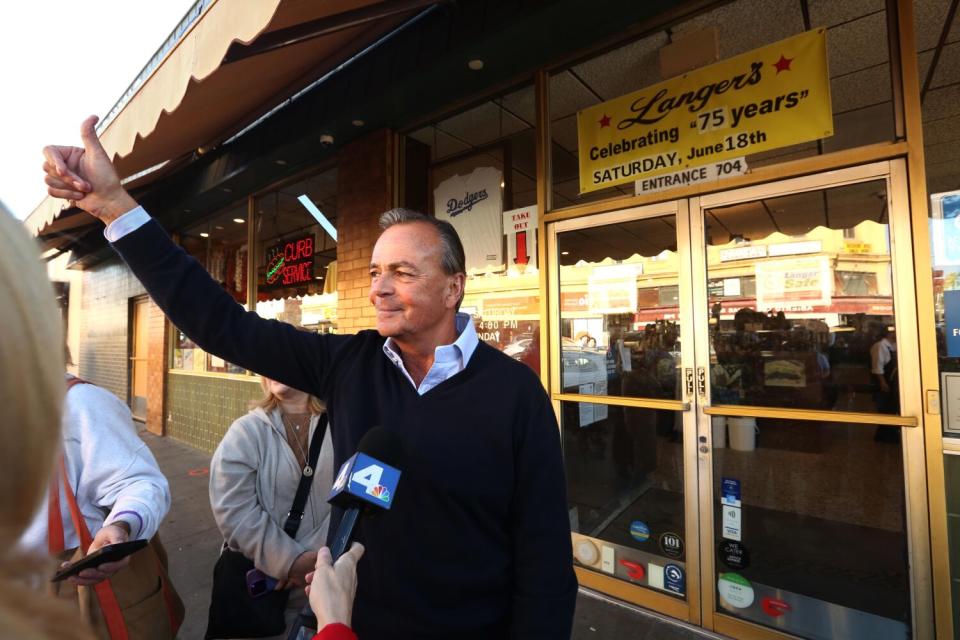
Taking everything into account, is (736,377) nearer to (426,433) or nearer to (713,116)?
(713,116)

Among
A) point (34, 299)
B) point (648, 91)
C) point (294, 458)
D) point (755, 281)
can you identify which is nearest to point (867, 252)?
point (755, 281)

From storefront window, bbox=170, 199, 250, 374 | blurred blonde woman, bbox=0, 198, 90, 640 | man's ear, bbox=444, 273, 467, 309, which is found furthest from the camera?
storefront window, bbox=170, 199, 250, 374

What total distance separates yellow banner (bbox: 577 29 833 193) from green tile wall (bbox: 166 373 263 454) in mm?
5198

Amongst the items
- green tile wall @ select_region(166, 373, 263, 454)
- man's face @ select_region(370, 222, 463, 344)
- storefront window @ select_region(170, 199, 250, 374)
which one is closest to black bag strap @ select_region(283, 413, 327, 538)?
man's face @ select_region(370, 222, 463, 344)

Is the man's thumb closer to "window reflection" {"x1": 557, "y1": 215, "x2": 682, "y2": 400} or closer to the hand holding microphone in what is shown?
the hand holding microphone

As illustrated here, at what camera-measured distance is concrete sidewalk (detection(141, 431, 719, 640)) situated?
290 cm

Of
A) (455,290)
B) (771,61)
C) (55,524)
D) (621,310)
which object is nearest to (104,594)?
(55,524)

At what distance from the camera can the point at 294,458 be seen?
2.10 meters

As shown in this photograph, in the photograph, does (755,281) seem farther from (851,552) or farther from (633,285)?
(851,552)

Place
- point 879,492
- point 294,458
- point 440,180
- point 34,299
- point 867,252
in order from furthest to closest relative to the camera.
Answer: point 879,492, point 440,180, point 867,252, point 294,458, point 34,299

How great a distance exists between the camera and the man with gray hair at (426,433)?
1306mm

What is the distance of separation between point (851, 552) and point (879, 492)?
2161mm

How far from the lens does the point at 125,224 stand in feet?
4.02

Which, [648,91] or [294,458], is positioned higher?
[648,91]
